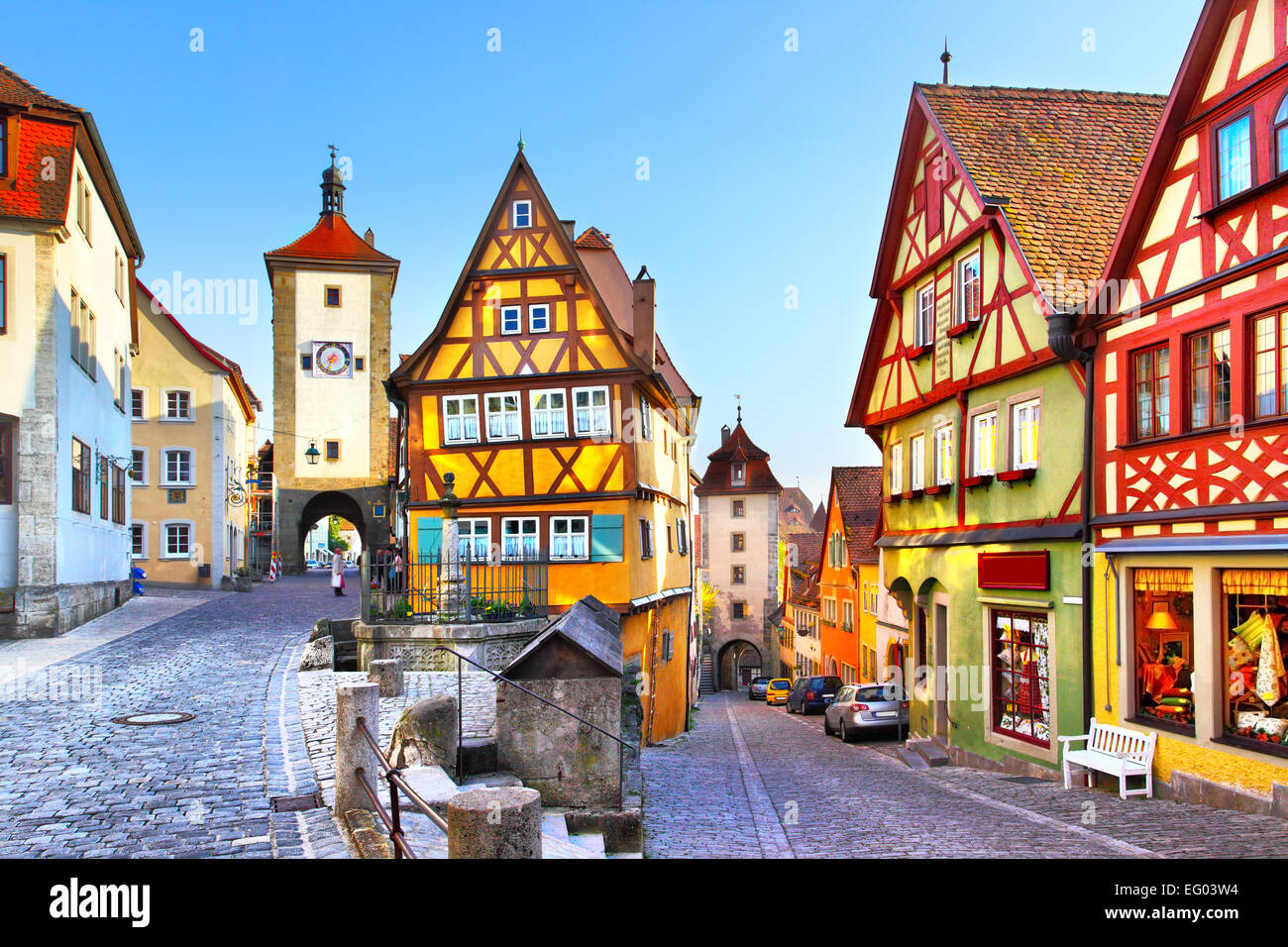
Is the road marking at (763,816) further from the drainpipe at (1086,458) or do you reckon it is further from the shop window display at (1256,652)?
the shop window display at (1256,652)

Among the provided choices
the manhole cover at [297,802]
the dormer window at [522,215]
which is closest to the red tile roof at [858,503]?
the dormer window at [522,215]

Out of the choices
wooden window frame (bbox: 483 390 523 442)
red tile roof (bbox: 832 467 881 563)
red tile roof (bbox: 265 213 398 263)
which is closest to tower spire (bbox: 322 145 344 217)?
red tile roof (bbox: 265 213 398 263)

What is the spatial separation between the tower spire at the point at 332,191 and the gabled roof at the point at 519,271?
3538 cm

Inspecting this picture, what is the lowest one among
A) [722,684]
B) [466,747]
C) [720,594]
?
[722,684]

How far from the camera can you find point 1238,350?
1095 centimetres

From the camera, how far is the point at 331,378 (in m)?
49.7

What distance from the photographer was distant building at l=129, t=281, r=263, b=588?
3766cm

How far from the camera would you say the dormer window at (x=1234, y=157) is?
36.6ft

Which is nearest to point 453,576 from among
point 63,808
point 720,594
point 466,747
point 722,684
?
point 466,747

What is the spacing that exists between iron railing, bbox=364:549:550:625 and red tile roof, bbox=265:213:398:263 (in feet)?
110

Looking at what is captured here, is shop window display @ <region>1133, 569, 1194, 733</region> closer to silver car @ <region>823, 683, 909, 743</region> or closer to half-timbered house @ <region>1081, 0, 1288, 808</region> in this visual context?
half-timbered house @ <region>1081, 0, 1288, 808</region>
